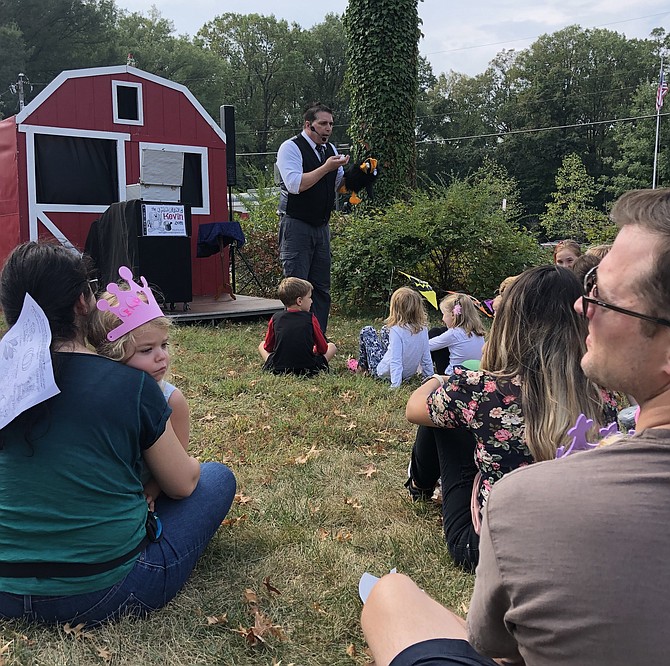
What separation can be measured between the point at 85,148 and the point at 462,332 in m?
6.60

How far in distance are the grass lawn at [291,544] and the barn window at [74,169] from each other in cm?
555

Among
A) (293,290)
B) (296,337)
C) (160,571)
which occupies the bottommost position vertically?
(160,571)

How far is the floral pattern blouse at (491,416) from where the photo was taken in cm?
231

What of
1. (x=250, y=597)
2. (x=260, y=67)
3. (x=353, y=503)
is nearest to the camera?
(x=250, y=597)

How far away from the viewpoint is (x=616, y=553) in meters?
0.96

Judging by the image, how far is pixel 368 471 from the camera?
372 centimetres

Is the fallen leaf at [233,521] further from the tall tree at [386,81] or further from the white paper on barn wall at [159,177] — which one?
the tall tree at [386,81]

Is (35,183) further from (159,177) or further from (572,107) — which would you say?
(572,107)

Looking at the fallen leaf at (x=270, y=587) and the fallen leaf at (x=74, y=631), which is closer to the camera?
the fallen leaf at (x=74, y=631)

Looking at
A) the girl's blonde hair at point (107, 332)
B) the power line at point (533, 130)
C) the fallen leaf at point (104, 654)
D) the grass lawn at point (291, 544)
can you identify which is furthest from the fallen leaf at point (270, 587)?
the power line at point (533, 130)

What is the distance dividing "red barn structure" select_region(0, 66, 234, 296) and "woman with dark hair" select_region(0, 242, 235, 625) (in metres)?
6.91

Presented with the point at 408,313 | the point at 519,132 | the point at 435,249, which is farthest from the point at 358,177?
the point at 519,132

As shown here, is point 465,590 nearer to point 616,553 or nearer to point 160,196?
point 616,553

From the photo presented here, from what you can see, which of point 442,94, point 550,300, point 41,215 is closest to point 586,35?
point 442,94
